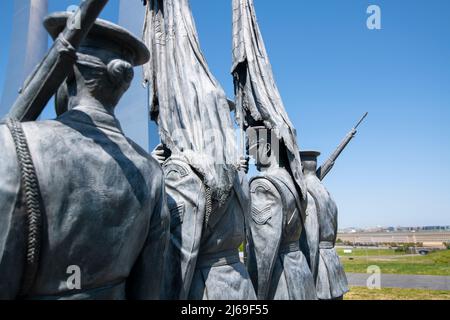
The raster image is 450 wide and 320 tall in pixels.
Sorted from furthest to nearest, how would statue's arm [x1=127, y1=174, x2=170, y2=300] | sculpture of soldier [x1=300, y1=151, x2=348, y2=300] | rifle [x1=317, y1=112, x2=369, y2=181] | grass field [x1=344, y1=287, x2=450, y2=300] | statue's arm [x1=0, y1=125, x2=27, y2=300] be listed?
grass field [x1=344, y1=287, x2=450, y2=300] → rifle [x1=317, y1=112, x2=369, y2=181] → sculpture of soldier [x1=300, y1=151, x2=348, y2=300] → statue's arm [x1=127, y1=174, x2=170, y2=300] → statue's arm [x1=0, y1=125, x2=27, y2=300]

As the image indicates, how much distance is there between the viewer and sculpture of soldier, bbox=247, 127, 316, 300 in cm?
384

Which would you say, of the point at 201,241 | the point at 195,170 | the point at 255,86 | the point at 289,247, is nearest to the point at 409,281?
the point at 289,247

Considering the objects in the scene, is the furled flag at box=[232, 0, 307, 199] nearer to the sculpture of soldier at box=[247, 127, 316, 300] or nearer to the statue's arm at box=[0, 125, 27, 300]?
the sculpture of soldier at box=[247, 127, 316, 300]

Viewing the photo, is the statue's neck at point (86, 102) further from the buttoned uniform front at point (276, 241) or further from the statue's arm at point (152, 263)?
the buttoned uniform front at point (276, 241)

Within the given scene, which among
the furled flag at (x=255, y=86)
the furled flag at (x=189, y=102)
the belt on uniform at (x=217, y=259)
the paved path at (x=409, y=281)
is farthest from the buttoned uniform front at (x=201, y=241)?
the paved path at (x=409, y=281)

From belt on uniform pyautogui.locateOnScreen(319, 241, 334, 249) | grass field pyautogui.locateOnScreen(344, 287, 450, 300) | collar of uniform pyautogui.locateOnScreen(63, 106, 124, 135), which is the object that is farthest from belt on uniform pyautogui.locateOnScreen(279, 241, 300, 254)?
grass field pyautogui.locateOnScreen(344, 287, 450, 300)

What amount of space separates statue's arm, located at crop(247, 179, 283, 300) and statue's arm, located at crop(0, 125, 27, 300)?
2501mm

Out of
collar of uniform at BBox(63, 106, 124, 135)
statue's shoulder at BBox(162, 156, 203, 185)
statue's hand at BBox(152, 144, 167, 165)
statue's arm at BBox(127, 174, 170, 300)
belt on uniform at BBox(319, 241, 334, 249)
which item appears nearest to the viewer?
collar of uniform at BBox(63, 106, 124, 135)

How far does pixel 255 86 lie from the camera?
4461 mm

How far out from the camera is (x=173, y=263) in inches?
97.3

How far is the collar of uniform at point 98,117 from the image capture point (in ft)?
5.87

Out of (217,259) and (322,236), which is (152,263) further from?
(322,236)

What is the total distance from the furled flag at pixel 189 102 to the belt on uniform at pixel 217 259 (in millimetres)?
430
